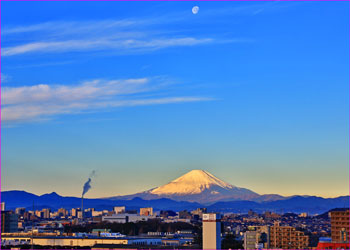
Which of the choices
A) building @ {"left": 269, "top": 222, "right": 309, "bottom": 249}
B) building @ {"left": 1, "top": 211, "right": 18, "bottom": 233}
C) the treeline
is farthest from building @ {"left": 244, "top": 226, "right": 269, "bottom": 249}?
building @ {"left": 1, "top": 211, "right": 18, "bottom": 233}

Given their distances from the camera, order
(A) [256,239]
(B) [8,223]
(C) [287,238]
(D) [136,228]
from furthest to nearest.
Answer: (B) [8,223], (D) [136,228], (C) [287,238], (A) [256,239]

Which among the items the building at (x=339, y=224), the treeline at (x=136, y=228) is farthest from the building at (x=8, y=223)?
the building at (x=339, y=224)

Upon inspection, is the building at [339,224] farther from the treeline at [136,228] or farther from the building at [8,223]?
the building at [8,223]

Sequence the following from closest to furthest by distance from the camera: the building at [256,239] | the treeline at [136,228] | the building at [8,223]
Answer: the building at [256,239]
the treeline at [136,228]
the building at [8,223]

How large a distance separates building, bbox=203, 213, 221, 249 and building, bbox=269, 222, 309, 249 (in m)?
39.2

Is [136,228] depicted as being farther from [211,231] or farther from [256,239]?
[211,231]

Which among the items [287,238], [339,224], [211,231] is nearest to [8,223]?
[287,238]

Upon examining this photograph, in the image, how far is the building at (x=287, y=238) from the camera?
96.1m

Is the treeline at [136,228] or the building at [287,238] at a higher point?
the treeline at [136,228]

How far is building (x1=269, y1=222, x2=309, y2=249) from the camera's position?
315 feet

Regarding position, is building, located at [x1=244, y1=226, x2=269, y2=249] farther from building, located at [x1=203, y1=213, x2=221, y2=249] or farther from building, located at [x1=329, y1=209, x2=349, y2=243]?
building, located at [x1=203, y1=213, x2=221, y2=249]

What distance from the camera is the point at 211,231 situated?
5697cm

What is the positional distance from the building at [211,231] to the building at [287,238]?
1545 inches

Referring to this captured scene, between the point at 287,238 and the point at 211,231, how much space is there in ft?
139
